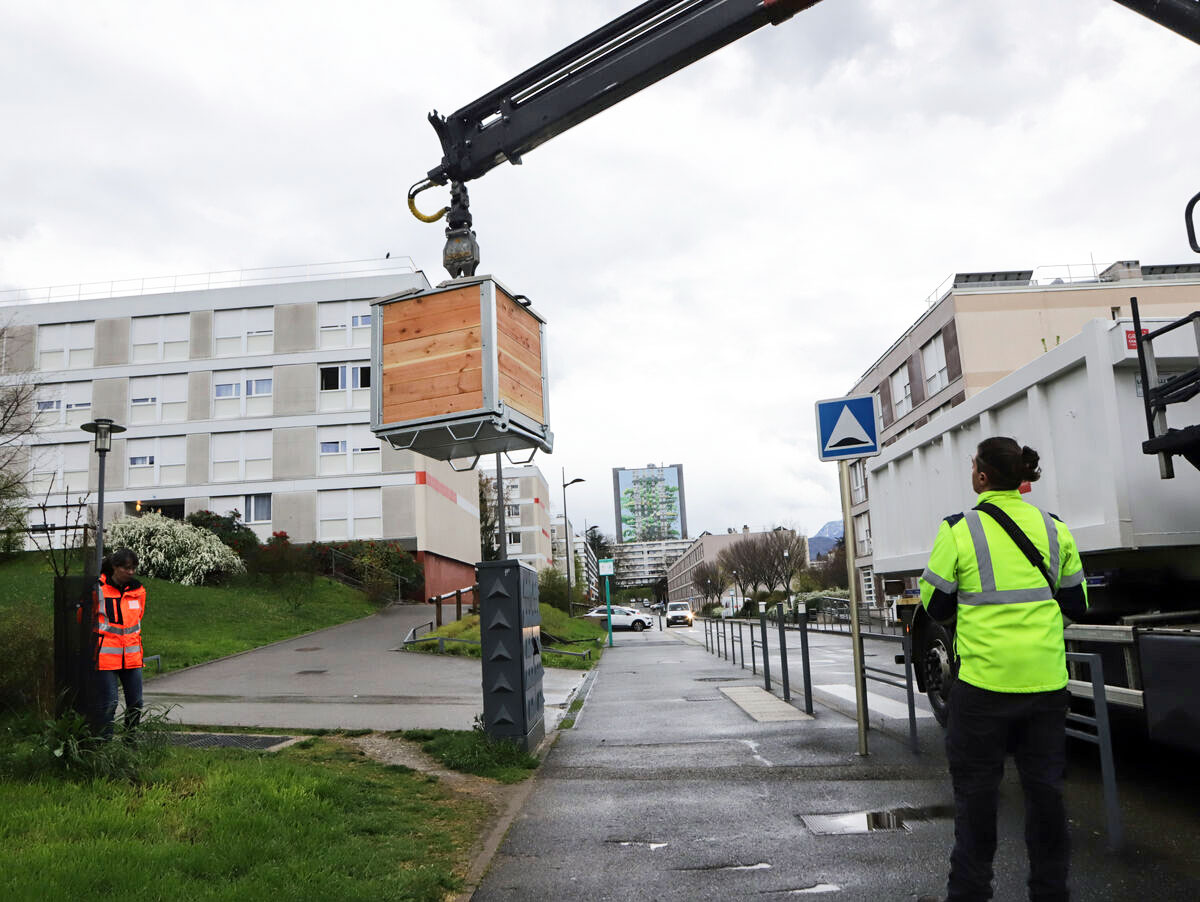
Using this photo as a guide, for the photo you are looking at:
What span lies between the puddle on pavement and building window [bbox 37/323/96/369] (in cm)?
4196

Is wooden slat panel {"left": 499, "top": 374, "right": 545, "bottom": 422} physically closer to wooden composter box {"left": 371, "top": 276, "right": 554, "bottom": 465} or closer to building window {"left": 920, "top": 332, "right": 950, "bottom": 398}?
wooden composter box {"left": 371, "top": 276, "right": 554, "bottom": 465}

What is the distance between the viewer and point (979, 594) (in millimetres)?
3709

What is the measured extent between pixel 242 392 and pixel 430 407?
3515 centimetres

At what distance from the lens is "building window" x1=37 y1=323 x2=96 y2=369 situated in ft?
132

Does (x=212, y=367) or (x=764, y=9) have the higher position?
(x=212, y=367)

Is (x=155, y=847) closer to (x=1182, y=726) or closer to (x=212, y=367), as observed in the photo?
(x=1182, y=726)

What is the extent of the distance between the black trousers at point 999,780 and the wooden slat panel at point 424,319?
4418 mm

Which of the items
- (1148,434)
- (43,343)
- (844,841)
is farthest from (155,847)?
(43,343)

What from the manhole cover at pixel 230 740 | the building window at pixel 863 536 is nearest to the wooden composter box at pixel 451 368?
the manhole cover at pixel 230 740

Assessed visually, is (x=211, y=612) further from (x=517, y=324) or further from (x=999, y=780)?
(x=999, y=780)

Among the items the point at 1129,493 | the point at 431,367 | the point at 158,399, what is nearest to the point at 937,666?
the point at 1129,493

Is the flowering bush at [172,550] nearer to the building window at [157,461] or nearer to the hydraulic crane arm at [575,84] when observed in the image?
the building window at [157,461]

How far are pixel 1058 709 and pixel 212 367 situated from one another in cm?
4032

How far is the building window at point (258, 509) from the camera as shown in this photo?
3806cm
